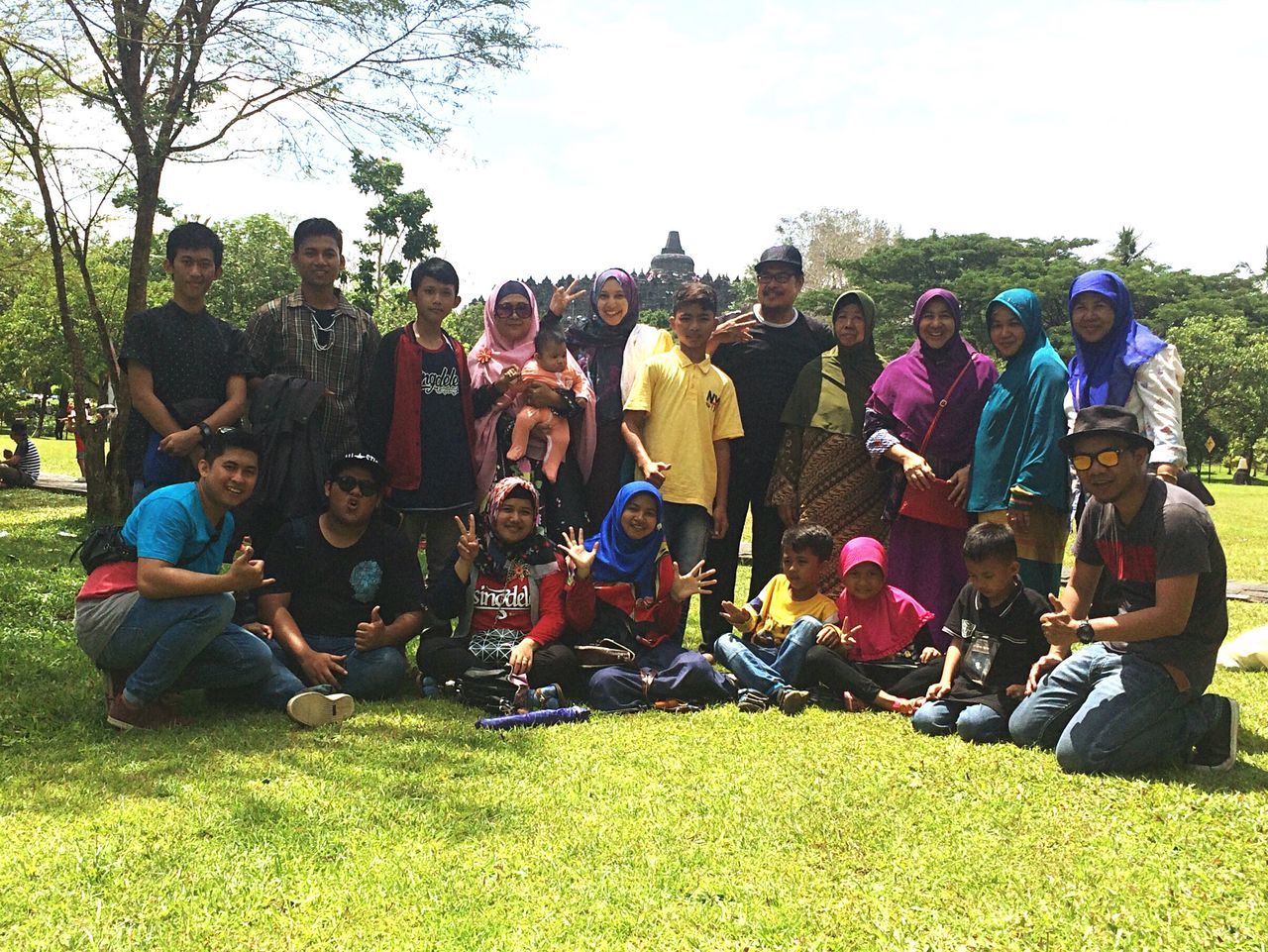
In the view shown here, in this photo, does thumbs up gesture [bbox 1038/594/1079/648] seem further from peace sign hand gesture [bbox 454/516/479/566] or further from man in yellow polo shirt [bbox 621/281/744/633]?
peace sign hand gesture [bbox 454/516/479/566]

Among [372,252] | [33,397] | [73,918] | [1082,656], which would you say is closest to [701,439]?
[1082,656]

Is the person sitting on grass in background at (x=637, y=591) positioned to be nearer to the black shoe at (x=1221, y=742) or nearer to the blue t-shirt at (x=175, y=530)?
the blue t-shirt at (x=175, y=530)

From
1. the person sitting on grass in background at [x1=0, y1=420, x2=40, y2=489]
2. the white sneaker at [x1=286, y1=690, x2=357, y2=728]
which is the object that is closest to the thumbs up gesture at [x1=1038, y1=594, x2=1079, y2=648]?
the white sneaker at [x1=286, y1=690, x2=357, y2=728]

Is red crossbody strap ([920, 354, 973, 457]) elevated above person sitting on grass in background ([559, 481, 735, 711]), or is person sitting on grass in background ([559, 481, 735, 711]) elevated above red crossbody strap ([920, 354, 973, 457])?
red crossbody strap ([920, 354, 973, 457])

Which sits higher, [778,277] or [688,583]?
[778,277]

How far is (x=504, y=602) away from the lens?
5.07 metres

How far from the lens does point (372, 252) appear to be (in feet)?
85.1

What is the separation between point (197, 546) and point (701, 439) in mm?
2652

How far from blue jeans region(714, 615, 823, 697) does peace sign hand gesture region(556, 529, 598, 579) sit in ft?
2.73

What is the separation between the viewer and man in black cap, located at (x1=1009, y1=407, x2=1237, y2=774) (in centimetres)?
381

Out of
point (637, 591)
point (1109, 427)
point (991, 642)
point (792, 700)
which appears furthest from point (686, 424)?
point (1109, 427)

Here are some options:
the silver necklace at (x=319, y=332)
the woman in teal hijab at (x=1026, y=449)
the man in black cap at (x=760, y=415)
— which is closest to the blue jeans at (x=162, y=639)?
the silver necklace at (x=319, y=332)

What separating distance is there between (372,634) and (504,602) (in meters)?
0.67

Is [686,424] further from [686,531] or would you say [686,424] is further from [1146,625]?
[1146,625]
